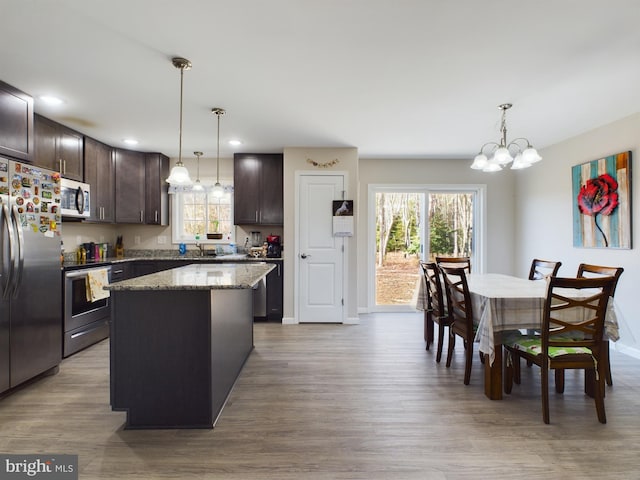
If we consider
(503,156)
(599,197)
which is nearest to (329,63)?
(503,156)

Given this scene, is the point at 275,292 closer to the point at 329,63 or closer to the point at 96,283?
the point at 96,283

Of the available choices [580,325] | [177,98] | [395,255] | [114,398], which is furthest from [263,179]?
[580,325]

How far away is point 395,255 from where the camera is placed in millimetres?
4918

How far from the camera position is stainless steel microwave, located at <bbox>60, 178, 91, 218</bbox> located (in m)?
3.23

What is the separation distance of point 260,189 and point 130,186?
174 cm

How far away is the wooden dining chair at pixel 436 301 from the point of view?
289 centimetres

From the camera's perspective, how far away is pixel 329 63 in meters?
2.21

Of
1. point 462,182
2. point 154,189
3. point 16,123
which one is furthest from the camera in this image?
point 462,182

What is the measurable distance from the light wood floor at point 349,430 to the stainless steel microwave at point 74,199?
158 cm

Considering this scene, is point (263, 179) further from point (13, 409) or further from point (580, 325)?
point (580, 325)

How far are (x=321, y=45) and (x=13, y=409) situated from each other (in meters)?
3.14

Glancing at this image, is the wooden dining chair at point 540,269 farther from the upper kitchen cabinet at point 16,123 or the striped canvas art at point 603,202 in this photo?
the upper kitchen cabinet at point 16,123

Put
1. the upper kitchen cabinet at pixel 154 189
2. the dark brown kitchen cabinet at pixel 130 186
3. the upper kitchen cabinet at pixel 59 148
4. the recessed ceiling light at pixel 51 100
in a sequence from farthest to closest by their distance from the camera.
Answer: the upper kitchen cabinet at pixel 154 189 → the dark brown kitchen cabinet at pixel 130 186 → the upper kitchen cabinet at pixel 59 148 → the recessed ceiling light at pixel 51 100

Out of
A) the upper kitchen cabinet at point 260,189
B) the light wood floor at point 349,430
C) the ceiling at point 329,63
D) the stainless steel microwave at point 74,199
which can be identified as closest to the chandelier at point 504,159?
the ceiling at point 329,63
